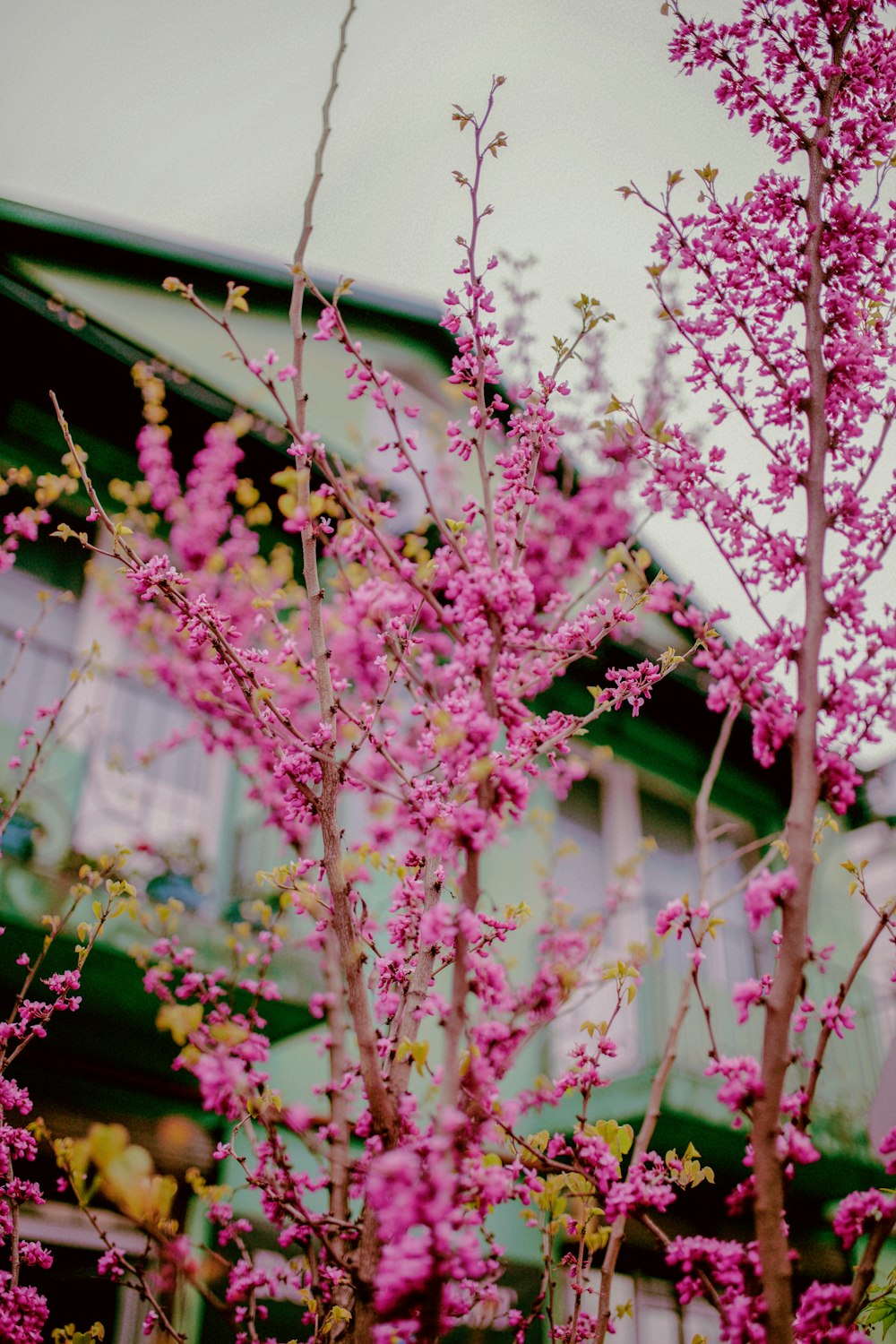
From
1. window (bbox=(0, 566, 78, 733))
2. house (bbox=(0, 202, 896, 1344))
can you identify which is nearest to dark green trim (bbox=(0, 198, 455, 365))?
house (bbox=(0, 202, 896, 1344))

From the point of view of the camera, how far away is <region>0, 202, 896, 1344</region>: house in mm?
5758

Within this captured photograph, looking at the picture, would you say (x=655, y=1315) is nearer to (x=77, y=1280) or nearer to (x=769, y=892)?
(x=77, y=1280)

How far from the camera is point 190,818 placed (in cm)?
707

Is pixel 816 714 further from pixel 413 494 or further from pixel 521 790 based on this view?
pixel 413 494

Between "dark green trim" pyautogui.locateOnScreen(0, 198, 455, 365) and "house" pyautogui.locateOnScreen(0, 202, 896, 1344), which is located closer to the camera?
"house" pyautogui.locateOnScreen(0, 202, 896, 1344)

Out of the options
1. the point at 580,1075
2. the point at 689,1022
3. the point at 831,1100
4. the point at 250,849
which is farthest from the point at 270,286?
the point at 831,1100

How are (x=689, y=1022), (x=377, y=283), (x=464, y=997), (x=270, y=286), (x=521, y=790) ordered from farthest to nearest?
(x=377, y=283), (x=270, y=286), (x=689, y=1022), (x=521, y=790), (x=464, y=997)

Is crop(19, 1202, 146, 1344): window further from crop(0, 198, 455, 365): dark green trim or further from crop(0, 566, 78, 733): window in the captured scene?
crop(0, 198, 455, 365): dark green trim

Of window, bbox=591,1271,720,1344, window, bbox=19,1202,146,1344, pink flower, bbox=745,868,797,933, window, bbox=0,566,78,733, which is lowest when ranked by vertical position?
window, bbox=591,1271,720,1344

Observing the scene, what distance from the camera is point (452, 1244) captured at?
5.73ft

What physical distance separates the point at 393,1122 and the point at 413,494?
8.03m

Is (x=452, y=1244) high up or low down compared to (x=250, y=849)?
down

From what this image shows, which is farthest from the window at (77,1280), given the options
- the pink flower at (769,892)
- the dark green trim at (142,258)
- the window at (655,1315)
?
the dark green trim at (142,258)

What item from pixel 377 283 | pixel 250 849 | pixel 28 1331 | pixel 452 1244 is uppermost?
pixel 377 283
